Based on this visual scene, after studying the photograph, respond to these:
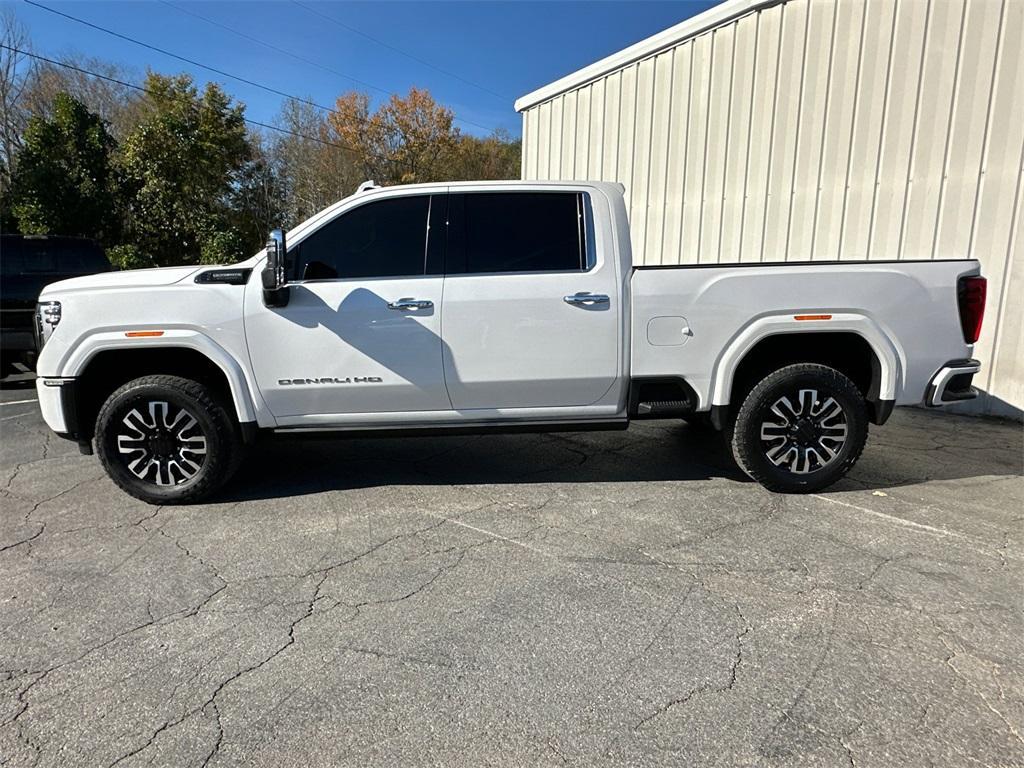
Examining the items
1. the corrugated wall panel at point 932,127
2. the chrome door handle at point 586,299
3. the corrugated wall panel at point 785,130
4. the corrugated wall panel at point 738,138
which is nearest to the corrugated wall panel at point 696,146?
the corrugated wall panel at point 738,138

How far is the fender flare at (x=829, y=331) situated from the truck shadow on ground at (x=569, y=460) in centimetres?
93

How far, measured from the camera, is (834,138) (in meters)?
8.16

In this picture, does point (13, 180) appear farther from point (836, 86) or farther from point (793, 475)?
point (793, 475)

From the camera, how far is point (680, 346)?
4434mm

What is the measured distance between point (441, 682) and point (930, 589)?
2.50 meters

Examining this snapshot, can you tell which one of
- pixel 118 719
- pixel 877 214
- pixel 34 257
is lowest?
pixel 118 719

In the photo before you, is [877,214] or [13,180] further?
[13,180]

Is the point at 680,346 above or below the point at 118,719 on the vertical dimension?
above

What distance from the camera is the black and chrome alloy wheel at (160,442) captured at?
14.3 feet

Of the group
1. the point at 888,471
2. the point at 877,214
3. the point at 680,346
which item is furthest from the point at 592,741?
the point at 877,214

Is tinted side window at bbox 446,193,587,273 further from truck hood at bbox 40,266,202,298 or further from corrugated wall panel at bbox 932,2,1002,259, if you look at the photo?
corrugated wall panel at bbox 932,2,1002,259

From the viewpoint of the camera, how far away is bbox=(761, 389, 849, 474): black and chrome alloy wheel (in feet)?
14.8

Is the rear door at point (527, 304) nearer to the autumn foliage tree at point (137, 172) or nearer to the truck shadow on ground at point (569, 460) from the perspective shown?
the truck shadow on ground at point (569, 460)

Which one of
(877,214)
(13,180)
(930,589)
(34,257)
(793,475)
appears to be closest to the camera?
(930,589)
